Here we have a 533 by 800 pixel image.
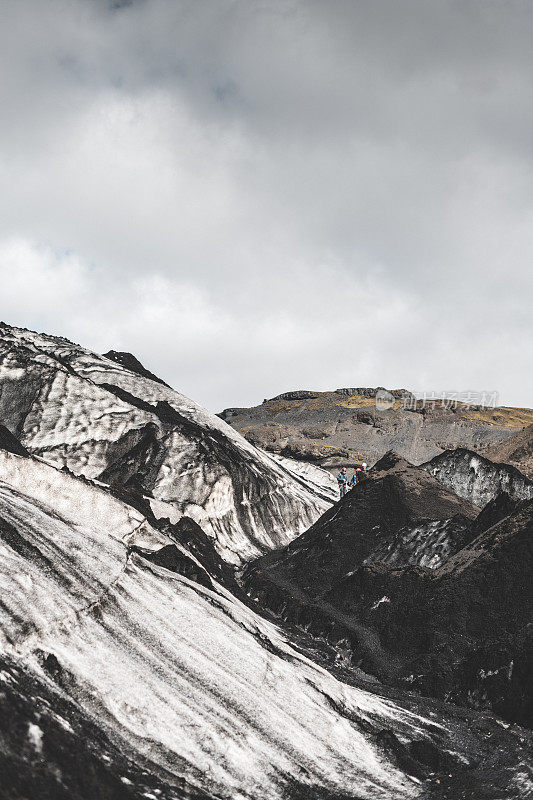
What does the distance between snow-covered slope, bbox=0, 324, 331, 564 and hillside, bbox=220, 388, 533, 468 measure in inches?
1267

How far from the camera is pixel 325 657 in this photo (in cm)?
1402

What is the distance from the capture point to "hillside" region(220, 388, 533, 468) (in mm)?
73688

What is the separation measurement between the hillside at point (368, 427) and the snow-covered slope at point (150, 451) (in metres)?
32.2

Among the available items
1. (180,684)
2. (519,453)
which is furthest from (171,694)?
(519,453)

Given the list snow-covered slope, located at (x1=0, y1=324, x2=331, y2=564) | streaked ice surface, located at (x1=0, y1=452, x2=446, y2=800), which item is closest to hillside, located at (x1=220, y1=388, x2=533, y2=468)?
snow-covered slope, located at (x1=0, y1=324, x2=331, y2=564)

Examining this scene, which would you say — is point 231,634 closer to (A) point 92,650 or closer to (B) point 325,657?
(A) point 92,650

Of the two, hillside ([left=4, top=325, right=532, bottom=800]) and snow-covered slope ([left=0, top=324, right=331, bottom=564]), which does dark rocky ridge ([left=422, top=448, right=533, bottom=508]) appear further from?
hillside ([left=4, top=325, right=532, bottom=800])

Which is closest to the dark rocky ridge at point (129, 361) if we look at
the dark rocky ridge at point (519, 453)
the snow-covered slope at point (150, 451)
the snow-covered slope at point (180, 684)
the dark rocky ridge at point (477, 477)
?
the snow-covered slope at point (150, 451)

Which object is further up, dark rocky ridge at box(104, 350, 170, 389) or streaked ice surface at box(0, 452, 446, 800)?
dark rocky ridge at box(104, 350, 170, 389)

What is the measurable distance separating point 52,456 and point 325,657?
1741 cm

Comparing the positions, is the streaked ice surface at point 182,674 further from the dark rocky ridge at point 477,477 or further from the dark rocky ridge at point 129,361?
the dark rocky ridge at point 129,361

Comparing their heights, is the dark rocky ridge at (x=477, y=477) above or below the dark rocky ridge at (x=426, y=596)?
above

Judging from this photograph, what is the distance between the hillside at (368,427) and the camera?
7369 centimetres

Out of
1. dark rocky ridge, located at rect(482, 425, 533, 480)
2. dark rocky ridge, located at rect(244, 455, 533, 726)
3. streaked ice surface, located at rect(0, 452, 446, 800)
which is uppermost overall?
dark rocky ridge, located at rect(482, 425, 533, 480)
